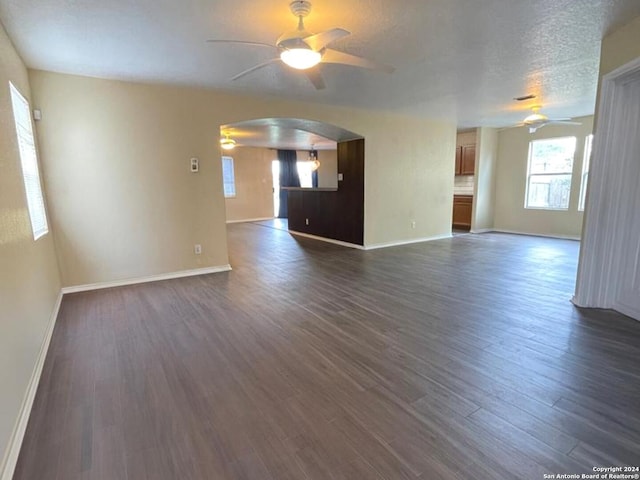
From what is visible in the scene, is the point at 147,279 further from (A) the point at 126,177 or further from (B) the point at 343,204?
(B) the point at 343,204

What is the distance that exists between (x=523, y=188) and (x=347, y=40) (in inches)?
267

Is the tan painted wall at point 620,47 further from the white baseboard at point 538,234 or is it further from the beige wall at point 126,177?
the white baseboard at point 538,234

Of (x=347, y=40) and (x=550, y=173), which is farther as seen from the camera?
(x=550, y=173)

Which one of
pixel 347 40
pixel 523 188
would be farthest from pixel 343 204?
pixel 523 188

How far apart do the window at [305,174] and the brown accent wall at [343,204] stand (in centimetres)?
415

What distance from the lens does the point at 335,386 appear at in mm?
2035

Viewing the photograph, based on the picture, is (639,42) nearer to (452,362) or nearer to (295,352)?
(452,362)

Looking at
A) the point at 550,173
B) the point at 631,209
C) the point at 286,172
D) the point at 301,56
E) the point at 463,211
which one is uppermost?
the point at 301,56

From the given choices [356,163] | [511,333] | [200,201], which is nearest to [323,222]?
[356,163]

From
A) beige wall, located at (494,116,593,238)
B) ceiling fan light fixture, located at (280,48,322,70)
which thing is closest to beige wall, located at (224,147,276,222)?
beige wall, located at (494,116,593,238)

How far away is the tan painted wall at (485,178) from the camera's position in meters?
7.98

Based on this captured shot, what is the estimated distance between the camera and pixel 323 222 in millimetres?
7223

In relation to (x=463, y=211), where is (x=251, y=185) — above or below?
above

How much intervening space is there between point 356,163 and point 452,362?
4.48 meters
